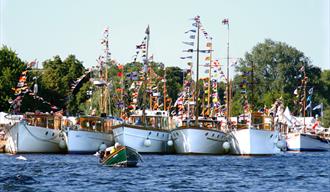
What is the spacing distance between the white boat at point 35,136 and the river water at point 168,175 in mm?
9385

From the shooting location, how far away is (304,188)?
220 ft

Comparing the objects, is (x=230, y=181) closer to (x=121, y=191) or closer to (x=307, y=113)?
(x=121, y=191)

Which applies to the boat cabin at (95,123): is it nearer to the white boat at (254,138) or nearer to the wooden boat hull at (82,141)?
the wooden boat hull at (82,141)

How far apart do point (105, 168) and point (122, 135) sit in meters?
26.0

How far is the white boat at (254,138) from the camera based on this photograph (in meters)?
105

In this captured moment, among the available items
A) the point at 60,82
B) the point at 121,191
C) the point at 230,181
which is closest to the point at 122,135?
the point at 230,181

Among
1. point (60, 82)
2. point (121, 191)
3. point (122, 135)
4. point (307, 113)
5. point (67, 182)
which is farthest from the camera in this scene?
point (307, 113)

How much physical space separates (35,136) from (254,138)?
2286 centimetres

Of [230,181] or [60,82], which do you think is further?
[60,82]

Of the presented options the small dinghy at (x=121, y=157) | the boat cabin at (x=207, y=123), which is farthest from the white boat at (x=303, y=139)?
the small dinghy at (x=121, y=157)

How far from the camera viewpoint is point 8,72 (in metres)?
148

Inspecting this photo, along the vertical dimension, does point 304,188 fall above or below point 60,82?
below

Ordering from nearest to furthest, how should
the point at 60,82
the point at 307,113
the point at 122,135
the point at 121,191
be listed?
the point at 121,191
the point at 122,135
the point at 60,82
the point at 307,113

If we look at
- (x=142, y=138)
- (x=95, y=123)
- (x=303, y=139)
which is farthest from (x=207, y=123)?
(x=303, y=139)
